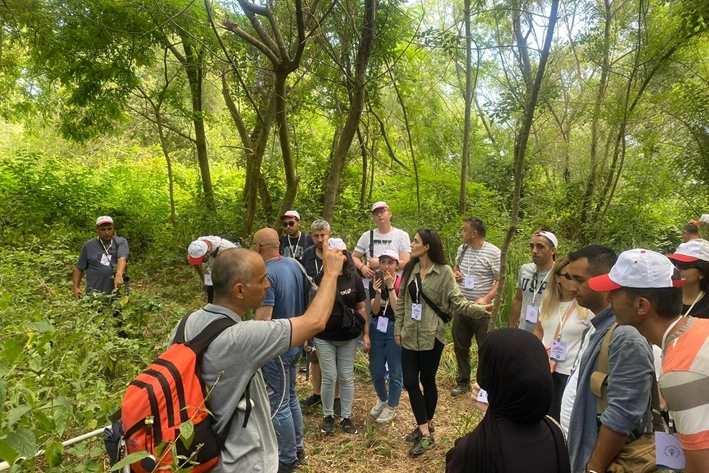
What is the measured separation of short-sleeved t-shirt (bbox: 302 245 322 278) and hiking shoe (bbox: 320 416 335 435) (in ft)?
4.53

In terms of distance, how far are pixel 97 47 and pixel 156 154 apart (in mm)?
11296

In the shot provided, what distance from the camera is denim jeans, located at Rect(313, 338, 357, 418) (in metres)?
3.75

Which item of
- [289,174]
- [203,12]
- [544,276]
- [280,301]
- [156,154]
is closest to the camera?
[280,301]

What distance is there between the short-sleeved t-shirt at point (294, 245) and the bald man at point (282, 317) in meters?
1.66

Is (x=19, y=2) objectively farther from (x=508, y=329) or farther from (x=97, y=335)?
(x=508, y=329)

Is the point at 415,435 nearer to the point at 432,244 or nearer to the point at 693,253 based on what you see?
the point at 432,244

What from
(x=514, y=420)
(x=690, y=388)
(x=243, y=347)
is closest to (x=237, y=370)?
(x=243, y=347)

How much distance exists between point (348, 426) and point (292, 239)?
230cm

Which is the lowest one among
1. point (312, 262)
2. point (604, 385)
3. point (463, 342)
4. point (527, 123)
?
point (463, 342)

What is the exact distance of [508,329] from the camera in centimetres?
150

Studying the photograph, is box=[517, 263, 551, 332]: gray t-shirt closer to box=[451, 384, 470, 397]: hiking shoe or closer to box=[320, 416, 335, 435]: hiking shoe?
box=[451, 384, 470, 397]: hiking shoe

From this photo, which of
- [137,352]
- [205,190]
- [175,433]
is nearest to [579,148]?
[205,190]

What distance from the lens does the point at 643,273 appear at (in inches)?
64.4

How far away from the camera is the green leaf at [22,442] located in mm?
1402
